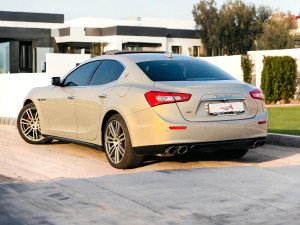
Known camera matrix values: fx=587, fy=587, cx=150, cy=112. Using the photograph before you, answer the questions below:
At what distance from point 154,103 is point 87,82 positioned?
1928 mm

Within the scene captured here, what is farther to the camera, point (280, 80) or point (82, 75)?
point (280, 80)

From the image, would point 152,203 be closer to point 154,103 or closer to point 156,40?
point 154,103

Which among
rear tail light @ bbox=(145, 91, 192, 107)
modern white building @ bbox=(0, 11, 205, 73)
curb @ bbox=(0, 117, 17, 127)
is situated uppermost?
modern white building @ bbox=(0, 11, 205, 73)

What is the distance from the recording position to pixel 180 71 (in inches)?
310

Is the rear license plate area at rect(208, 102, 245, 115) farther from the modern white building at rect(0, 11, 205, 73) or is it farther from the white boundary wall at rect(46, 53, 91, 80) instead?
the modern white building at rect(0, 11, 205, 73)

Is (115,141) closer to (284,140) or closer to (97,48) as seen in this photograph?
(284,140)

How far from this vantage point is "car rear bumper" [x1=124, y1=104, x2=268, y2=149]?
708cm

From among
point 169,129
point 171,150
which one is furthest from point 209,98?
point 171,150

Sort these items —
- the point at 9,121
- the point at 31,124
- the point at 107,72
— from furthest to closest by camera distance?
the point at 9,121
the point at 31,124
the point at 107,72

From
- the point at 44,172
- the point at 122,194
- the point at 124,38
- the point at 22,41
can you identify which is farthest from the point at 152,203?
the point at 124,38

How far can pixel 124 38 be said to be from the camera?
2037 inches

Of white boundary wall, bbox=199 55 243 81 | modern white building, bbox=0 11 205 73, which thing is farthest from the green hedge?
modern white building, bbox=0 11 205 73

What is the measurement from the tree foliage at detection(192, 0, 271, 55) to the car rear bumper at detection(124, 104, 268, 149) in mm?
66580

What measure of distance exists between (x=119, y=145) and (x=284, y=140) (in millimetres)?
3480
